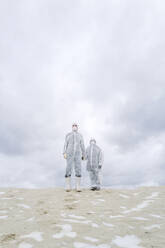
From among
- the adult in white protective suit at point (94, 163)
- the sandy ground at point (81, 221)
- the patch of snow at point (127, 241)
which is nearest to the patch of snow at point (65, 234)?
the sandy ground at point (81, 221)

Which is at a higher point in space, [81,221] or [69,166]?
[69,166]

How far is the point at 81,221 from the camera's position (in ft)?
21.1

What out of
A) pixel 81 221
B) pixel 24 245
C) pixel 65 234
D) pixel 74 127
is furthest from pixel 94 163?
pixel 24 245

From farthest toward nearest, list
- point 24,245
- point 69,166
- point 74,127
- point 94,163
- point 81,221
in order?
point 74,127
point 94,163
point 69,166
point 81,221
point 24,245

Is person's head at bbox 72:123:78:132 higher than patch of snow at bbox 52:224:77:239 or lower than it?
higher

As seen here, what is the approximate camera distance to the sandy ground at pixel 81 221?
200 inches

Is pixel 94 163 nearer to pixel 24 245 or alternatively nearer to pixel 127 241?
pixel 127 241

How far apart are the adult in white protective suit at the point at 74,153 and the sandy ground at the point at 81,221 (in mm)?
1900

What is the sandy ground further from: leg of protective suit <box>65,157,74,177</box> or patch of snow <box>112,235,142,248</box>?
leg of protective suit <box>65,157,74,177</box>

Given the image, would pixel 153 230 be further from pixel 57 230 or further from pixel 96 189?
pixel 96 189

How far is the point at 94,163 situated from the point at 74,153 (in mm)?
1498

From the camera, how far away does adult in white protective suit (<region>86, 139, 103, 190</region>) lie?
1316cm

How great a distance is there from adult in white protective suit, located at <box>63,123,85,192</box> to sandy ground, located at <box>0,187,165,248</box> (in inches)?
74.8

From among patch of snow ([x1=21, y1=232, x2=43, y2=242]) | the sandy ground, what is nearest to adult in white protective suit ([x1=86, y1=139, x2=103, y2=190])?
the sandy ground
